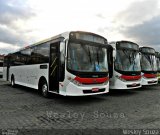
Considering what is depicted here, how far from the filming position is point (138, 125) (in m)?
6.16

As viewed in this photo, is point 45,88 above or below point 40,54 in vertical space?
below

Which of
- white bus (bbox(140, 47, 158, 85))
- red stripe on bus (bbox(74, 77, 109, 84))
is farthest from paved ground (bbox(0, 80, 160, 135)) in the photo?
white bus (bbox(140, 47, 158, 85))

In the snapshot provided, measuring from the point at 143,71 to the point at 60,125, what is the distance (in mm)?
9608

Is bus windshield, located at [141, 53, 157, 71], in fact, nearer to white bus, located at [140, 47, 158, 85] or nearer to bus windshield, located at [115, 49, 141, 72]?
white bus, located at [140, 47, 158, 85]

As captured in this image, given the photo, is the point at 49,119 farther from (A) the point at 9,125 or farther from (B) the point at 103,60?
(B) the point at 103,60

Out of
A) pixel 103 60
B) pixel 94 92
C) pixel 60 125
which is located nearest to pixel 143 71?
pixel 103 60

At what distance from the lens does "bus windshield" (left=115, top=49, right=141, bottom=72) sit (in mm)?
11961

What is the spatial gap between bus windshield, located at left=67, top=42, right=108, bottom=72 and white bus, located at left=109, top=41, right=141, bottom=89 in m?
1.77

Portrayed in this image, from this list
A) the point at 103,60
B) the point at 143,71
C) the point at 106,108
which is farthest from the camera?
the point at 143,71

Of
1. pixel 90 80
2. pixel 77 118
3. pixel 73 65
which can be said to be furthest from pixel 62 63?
pixel 77 118

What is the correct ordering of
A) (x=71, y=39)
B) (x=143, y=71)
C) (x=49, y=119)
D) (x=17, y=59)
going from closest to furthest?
(x=49, y=119) < (x=71, y=39) < (x=143, y=71) < (x=17, y=59)

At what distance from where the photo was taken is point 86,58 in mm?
9414

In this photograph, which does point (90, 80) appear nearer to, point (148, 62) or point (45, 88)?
point (45, 88)

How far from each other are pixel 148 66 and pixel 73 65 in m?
7.81
